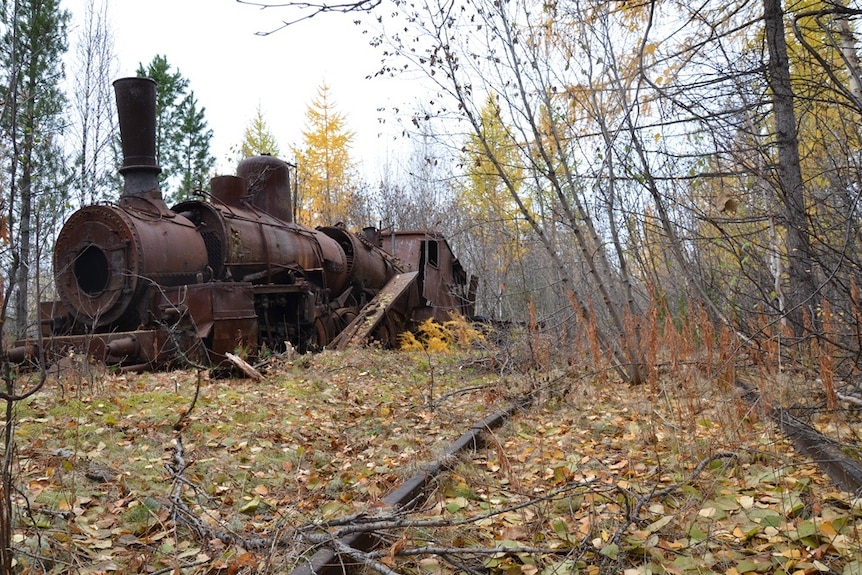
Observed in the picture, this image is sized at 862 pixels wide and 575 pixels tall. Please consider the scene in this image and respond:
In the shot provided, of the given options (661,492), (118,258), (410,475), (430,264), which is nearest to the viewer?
(661,492)

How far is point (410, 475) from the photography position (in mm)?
4328

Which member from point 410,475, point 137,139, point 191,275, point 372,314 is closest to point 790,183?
point 410,475

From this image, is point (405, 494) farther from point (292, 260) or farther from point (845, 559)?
point (292, 260)

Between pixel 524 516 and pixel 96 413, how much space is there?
389 cm

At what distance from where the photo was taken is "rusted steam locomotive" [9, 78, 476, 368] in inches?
347

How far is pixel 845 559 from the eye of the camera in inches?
106

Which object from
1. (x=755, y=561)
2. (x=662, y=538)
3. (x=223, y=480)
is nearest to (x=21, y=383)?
(x=223, y=480)

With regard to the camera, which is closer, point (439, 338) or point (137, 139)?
point (137, 139)

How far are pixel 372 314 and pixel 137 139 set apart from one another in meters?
4.88

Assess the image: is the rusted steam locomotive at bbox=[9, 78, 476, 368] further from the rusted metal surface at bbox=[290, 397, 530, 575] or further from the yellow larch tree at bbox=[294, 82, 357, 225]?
the yellow larch tree at bbox=[294, 82, 357, 225]

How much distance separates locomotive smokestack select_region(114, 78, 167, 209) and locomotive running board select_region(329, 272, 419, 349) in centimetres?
364

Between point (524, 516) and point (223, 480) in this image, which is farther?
point (223, 480)

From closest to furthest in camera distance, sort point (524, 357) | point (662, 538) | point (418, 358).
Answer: point (662, 538) < point (524, 357) < point (418, 358)

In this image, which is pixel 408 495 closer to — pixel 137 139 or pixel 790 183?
pixel 790 183
